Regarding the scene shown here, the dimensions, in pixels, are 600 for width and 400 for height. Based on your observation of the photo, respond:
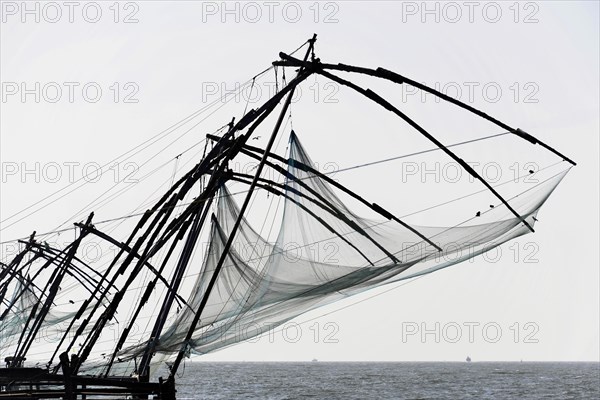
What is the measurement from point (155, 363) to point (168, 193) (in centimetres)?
410

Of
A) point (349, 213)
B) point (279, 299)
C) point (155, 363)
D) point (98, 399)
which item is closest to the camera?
point (279, 299)

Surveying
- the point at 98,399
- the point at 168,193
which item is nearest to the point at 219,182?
the point at 168,193

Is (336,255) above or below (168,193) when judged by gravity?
below

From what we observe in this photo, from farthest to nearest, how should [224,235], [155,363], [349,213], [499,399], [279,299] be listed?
1. [499,399]
2. [224,235]
3. [155,363]
4. [349,213]
5. [279,299]

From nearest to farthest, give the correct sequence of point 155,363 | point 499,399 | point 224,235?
point 155,363, point 224,235, point 499,399

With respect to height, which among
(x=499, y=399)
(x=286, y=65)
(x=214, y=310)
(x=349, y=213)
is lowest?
(x=499, y=399)

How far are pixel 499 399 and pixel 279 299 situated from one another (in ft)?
169

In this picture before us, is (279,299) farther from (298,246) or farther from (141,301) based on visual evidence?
(141,301)

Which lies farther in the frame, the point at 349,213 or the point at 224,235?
the point at 224,235

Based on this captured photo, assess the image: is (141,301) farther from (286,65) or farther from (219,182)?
(286,65)

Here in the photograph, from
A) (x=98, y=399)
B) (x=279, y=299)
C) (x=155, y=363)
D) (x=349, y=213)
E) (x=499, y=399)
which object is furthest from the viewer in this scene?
(x=499, y=399)

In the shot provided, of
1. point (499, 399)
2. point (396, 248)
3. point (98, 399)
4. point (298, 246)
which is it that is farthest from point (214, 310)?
point (499, 399)

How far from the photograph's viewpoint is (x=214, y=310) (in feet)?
81.2

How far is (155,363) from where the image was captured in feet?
87.8
